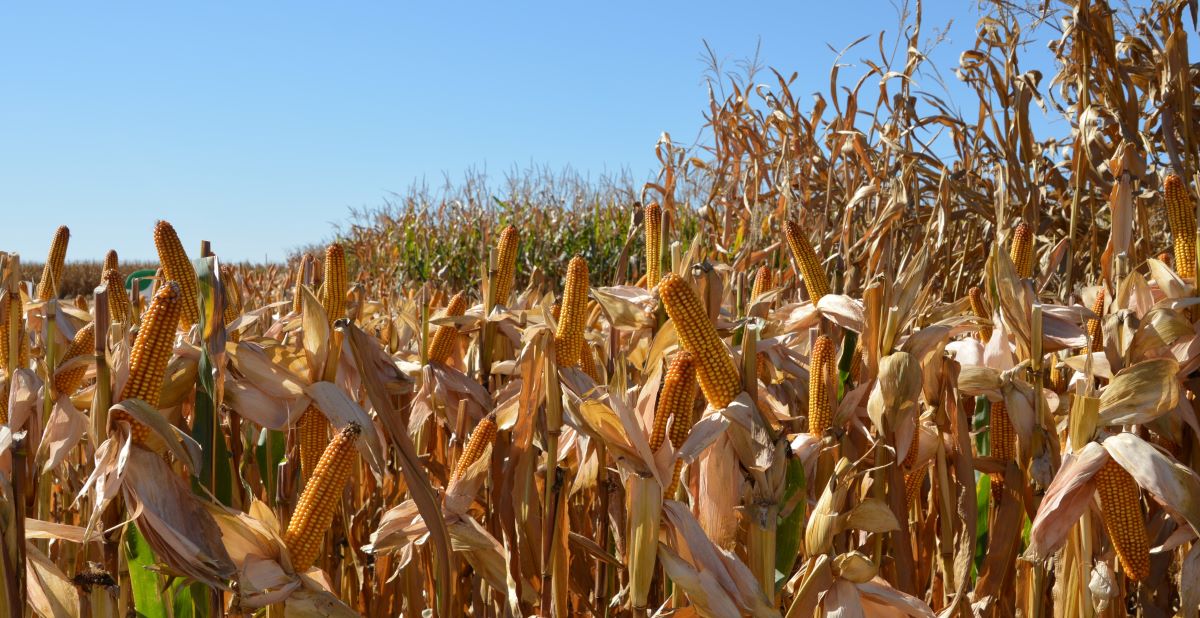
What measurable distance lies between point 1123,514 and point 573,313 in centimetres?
117

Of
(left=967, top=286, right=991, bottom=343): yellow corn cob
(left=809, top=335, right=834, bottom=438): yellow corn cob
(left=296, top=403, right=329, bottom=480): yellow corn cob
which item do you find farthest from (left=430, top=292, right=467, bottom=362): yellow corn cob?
(left=967, top=286, right=991, bottom=343): yellow corn cob

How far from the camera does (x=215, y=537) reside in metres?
1.43

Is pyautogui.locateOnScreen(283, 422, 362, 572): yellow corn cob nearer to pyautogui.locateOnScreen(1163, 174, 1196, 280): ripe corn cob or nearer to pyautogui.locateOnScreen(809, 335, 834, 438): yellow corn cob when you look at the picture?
pyautogui.locateOnScreen(809, 335, 834, 438): yellow corn cob

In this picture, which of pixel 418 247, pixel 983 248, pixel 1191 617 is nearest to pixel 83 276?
pixel 418 247

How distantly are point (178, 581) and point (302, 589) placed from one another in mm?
537

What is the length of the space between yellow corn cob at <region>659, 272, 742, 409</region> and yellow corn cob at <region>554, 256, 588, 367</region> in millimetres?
374

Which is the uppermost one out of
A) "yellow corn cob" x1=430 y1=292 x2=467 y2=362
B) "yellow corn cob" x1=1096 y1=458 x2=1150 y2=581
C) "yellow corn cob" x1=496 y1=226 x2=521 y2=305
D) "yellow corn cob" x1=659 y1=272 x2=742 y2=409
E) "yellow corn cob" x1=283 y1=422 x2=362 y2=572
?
"yellow corn cob" x1=496 y1=226 x2=521 y2=305

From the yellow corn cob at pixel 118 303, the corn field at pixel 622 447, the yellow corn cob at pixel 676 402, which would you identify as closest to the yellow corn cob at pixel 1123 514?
the corn field at pixel 622 447

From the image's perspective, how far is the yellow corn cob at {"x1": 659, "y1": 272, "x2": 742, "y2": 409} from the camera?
1.55m

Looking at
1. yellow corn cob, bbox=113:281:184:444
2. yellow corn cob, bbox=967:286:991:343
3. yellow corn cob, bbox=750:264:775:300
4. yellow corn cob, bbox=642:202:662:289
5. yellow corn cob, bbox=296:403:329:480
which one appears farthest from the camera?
yellow corn cob, bbox=750:264:775:300

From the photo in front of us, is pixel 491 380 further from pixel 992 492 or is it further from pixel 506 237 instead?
pixel 992 492

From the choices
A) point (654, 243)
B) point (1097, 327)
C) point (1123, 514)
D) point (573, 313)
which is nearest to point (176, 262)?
point (573, 313)

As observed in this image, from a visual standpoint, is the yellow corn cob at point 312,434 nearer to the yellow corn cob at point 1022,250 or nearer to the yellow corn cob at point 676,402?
the yellow corn cob at point 676,402

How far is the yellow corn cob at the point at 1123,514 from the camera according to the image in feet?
6.07
